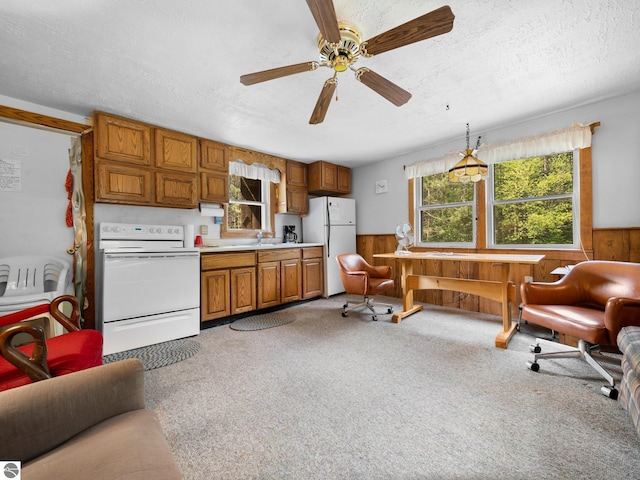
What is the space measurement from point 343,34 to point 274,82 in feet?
2.76

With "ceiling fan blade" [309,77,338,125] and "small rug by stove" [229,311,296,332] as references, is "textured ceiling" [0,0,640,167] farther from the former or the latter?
"small rug by stove" [229,311,296,332]

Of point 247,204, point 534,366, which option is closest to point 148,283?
point 247,204

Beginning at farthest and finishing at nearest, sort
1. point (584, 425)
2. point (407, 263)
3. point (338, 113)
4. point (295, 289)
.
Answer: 1. point (295, 289)
2. point (407, 263)
3. point (338, 113)
4. point (584, 425)

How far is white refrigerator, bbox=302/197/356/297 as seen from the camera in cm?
463

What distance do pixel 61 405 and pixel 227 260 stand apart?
2.55 metres

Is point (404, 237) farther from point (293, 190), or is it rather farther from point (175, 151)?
point (175, 151)

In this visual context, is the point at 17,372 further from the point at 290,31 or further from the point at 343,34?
the point at 343,34

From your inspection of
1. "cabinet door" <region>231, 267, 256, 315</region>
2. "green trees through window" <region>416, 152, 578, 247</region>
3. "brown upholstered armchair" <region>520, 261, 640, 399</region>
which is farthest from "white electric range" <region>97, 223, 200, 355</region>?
"green trees through window" <region>416, 152, 578, 247</region>

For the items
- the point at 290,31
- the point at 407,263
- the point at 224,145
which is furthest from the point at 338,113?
the point at 407,263

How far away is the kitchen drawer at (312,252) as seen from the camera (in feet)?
14.3

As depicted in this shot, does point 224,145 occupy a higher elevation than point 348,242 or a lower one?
higher

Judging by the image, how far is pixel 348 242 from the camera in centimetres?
500

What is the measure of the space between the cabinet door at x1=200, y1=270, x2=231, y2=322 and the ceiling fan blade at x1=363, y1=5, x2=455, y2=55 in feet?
9.10

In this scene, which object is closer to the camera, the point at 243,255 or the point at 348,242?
the point at 243,255
